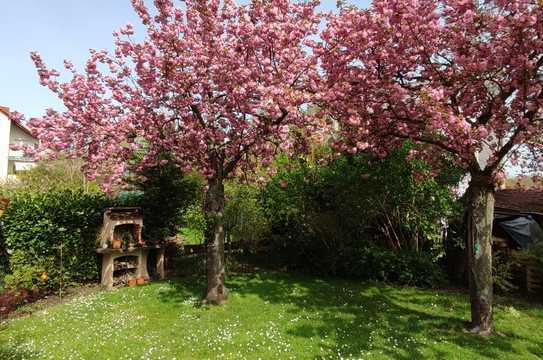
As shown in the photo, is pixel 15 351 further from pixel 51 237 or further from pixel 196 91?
pixel 196 91

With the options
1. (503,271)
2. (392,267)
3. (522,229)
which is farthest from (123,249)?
(522,229)

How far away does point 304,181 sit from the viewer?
13.3 meters

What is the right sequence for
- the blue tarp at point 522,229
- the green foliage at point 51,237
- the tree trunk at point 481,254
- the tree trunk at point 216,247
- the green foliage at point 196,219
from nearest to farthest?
1. the tree trunk at point 481,254
2. the tree trunk at point 216,247
3. the green foliage at point 51,237
4. the blue tarp at point 522,229
5. the green foliage at point 196,219

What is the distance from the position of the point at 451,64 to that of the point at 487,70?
0.93 meters

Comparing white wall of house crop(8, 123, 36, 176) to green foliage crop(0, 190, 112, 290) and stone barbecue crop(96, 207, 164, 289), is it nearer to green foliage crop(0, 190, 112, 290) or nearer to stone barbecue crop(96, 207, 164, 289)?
green foliage crop(0, 190, 112, 290)

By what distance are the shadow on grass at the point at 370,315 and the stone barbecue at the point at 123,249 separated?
5.12 feet

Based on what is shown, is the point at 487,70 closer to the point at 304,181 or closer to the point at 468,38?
the point at 468,38

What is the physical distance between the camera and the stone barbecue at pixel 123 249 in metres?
10.8

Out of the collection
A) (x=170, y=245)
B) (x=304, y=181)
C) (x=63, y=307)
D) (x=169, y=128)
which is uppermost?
(x=169, y=128)

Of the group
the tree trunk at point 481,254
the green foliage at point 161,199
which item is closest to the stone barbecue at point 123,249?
the green foliage at point 161,199

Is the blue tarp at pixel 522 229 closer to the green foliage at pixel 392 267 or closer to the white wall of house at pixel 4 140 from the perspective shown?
the green foliage at pixel 392 267

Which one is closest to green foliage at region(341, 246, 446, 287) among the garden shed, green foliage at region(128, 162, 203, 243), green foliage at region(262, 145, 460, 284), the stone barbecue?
green foliage at region(262, 145, 460, 284)

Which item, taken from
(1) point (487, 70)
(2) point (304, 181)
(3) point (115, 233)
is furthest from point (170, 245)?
(1) point (487, 70)

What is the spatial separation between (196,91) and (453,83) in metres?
5.76
